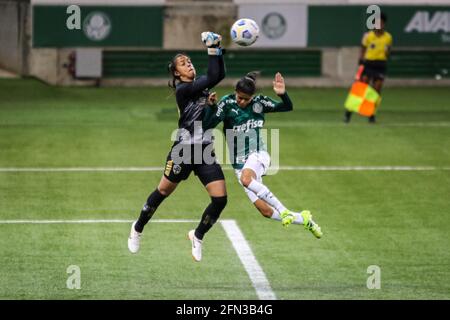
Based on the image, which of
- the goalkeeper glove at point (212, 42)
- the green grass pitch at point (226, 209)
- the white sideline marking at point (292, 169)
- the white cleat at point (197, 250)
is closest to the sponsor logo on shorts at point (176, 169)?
the white cleat at point (197, 250)

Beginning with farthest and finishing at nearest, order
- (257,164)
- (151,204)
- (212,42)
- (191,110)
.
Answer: (151,204), (257,164), (191,110), (212,42)

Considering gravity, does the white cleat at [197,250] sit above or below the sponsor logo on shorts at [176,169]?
below

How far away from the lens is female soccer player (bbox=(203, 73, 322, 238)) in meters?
15.5

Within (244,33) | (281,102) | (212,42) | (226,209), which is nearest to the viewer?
(212,42)

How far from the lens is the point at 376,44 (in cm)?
2939

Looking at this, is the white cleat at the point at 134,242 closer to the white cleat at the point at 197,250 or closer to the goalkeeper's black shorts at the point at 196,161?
the white cleat at the point at 197,250

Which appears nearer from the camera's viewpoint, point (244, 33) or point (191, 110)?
point (244, 33)

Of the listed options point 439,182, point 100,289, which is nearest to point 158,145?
point 439,182

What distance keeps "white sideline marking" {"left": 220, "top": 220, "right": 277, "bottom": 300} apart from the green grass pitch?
4.1 inches

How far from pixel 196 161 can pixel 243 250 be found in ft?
7.89

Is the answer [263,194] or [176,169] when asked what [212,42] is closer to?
[176,169]

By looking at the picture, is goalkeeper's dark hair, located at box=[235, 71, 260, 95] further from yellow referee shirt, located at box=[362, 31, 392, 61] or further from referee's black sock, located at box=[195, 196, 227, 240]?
yellow referee shirt, located at box=[362, 31, 392, 61]

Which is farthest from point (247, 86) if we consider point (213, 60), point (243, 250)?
point (243, 250)

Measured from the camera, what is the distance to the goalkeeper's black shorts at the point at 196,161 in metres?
15.4
